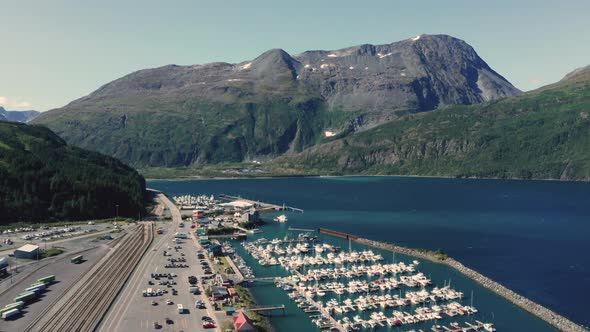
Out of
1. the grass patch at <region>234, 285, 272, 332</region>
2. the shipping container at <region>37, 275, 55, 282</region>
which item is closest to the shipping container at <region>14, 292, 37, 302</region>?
the shipping container at <region>37, 275, 55, 282</region>

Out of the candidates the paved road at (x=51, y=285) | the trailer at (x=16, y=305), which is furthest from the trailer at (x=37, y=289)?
the trailer at (x=16, y=305)

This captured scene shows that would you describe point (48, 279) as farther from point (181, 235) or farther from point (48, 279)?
point (181, 235)

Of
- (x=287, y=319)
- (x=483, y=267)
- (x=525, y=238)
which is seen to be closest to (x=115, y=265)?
(x=287, y=319)

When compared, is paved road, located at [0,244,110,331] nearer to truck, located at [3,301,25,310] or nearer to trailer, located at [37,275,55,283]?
truck, located at [3,301,25,310]

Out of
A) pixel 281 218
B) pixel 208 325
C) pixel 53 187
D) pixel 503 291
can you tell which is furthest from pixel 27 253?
pixel 503 291

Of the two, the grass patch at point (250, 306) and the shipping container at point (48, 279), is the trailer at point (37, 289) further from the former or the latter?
the grass patch at point (250, 306)

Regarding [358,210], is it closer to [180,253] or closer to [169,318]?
[180,253]
